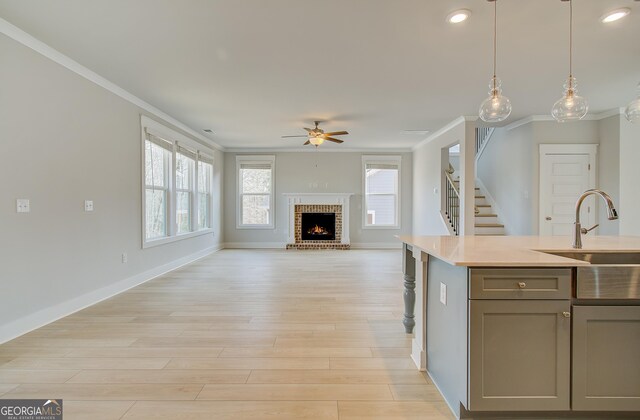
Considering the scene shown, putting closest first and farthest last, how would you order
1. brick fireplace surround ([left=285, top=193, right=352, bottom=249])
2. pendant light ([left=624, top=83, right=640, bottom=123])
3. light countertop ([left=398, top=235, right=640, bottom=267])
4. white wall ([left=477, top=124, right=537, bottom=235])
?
light countertop ([left=398, top=235, right=640, bottom=267])
pendant light ([left=624, top=83, right=640, bottom=123])
white wall ([left=477, top=124, right=537, bottom=235])
brick fireplace surround ([left=285, top=193, right=352, bottom=249])

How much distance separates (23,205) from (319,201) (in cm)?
627

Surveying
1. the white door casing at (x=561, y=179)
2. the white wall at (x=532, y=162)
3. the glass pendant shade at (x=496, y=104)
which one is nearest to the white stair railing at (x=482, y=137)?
the white wall at (x=532, y=162)

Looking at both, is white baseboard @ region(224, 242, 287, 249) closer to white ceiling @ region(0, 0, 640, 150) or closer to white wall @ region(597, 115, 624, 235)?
white ceiling @ region(0, 0, 640, 150)

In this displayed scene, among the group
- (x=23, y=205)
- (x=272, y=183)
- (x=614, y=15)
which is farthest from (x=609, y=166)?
(x=23, y=205)

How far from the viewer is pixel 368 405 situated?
1.87 meters

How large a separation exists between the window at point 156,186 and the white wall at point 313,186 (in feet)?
10.2

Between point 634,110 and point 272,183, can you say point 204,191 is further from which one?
point 634,110

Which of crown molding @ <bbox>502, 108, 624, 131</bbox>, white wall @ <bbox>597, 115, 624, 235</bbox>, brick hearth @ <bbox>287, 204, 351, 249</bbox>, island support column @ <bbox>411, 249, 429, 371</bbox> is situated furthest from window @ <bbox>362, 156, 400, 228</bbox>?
island support column @ <bbox>411, 249, 429, 371</bbox>

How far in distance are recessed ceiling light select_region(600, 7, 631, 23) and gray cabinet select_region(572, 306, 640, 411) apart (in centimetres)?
229

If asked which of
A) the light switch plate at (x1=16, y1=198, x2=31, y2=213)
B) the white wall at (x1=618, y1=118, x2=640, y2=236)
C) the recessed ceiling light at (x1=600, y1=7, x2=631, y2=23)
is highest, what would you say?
the recessed ceiling light at (x1=600, y1=7, x2=631, y2=23)

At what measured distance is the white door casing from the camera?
17.5ft

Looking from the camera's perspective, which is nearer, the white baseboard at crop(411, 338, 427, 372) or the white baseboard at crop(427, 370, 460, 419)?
the white baseboard at crop(427, 370, 460, 419)

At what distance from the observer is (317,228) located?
8703 mm

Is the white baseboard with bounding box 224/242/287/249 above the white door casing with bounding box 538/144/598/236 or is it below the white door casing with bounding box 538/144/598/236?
below
